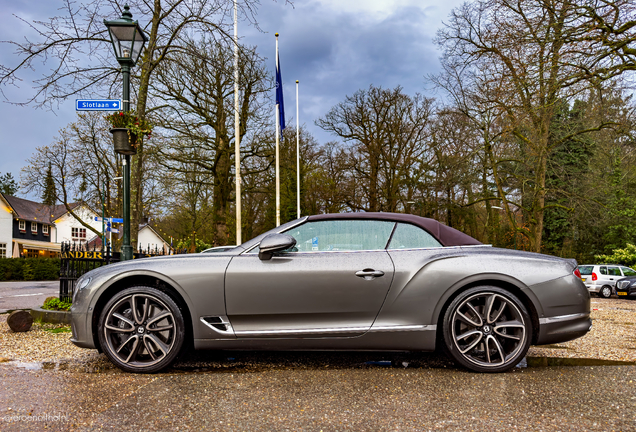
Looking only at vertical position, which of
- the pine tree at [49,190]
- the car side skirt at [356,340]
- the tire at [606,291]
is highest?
the pine tree at [49,190]

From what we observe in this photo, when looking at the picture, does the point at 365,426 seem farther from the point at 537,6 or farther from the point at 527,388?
the point at 537,6

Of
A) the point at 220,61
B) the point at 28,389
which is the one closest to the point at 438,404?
the point at 28,389

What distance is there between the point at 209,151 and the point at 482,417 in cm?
2109

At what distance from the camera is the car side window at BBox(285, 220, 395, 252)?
13.4 feet

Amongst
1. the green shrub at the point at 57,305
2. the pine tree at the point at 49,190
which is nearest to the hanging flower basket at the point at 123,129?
the green shrub at the point at 57,305

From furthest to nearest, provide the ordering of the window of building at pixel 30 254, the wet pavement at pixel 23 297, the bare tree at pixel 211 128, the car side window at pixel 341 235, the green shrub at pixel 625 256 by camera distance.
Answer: the window of building at pixel 30 254, the green shrub at pixel 625 256, the bare tree at pixel 211 128, the wet pavement at pixel 23 297, the car side window at pixel 341 235

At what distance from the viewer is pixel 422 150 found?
3303 cm

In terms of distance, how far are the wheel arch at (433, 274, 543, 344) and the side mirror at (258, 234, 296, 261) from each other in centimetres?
133

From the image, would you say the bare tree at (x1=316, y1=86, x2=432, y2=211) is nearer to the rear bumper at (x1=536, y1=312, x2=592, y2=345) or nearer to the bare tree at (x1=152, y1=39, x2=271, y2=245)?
the bare tree at (x1=152, y1=39, x2=271, y2=245)

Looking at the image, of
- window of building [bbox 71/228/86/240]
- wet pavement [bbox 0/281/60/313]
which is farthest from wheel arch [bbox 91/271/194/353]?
window of building [bbox 71/228/86/240]

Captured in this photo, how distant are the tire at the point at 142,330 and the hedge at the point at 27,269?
28.3m

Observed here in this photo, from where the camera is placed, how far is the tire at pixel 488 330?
3789 mm

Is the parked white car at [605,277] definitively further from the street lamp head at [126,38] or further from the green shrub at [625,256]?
the street lamp head at [126,38]

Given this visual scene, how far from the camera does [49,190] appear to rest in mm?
28203
